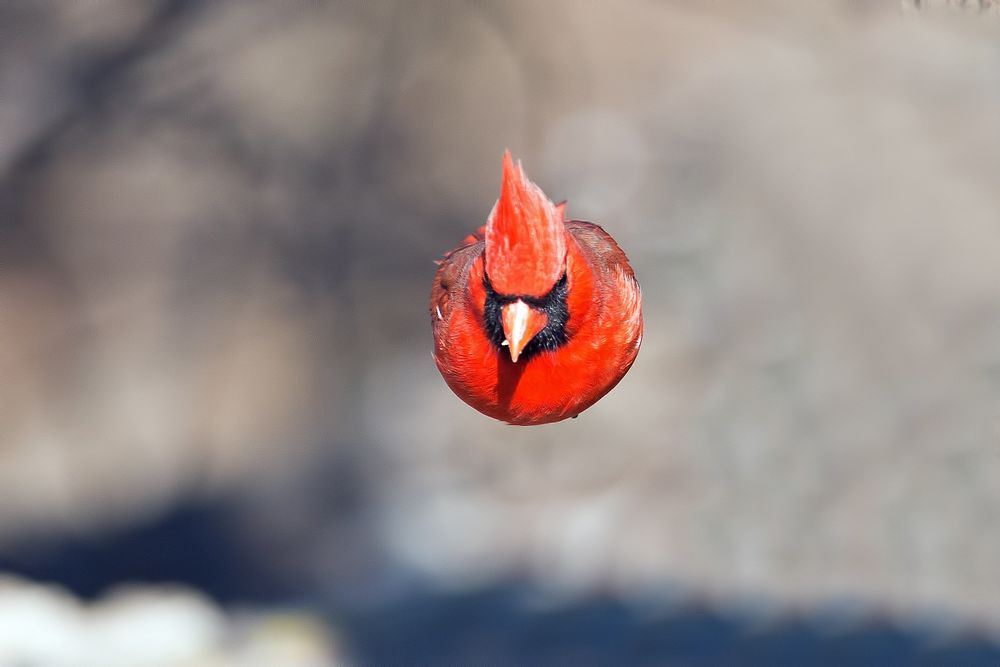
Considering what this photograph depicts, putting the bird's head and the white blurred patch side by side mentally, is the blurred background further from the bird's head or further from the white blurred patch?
the bird's head

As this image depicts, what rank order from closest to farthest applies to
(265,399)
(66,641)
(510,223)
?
(510,223) < (66,641) < (265,399)

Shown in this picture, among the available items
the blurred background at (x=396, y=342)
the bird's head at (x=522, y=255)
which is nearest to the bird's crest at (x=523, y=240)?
the bird's head at (x=522, y=255)

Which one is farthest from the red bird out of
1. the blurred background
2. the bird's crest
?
the blurred background

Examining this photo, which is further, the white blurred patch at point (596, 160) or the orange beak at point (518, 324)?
the white blurred patch at point (596, 160)

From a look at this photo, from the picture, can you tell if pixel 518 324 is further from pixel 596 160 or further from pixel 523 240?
pixel 596 160

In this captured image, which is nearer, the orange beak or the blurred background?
the orange beak

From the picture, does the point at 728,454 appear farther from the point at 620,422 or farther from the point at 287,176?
the point at 287,176

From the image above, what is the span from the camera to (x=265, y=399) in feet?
13.0

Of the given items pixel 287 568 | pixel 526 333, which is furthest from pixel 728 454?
pixel 526 333

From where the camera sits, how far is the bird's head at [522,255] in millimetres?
1580

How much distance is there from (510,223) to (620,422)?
2.44m

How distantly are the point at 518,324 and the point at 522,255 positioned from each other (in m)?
0.12

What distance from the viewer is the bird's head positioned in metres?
1.58

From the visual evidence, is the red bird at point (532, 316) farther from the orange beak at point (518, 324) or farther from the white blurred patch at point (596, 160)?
the white blurred patch at point (596, 160)
